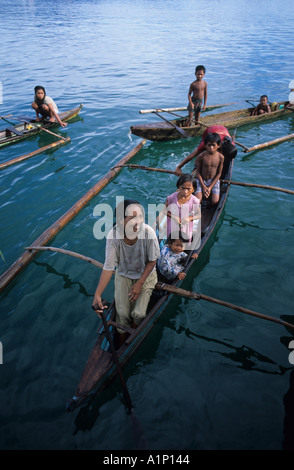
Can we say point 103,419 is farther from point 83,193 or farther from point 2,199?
point 2,199

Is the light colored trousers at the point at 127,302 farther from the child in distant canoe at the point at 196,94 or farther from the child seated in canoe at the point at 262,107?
the child seated in canoe at the point at 262,107

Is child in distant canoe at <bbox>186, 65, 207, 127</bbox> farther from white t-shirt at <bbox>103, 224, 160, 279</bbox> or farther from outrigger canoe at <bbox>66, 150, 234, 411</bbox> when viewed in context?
outrigger canoe at <bbox>66, 150, 234, 411</bbox>

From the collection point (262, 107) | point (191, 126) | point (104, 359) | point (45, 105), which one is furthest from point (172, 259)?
point (262, 107)

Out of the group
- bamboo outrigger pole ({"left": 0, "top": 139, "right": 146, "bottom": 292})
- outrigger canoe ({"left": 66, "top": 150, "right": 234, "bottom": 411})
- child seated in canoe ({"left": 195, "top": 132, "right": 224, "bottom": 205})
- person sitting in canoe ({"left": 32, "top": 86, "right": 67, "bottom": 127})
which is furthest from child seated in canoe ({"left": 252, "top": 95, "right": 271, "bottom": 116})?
A: outrigger canoe ({"left": 66, "top": 150, "right": 234, "bottom": 411})

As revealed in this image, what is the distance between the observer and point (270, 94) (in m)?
15.5

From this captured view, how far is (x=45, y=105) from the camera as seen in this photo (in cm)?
1071

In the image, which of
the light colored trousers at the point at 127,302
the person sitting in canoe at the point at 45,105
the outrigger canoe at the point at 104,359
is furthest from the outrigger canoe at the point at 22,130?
the outrigger canoe at the point at 104,359

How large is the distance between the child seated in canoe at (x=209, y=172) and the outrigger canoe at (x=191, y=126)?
12.1 ft

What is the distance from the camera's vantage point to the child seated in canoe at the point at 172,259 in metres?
4.39

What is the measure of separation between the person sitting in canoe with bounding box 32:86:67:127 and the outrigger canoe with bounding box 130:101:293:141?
3.60 meters

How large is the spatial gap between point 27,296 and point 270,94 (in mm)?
16949
